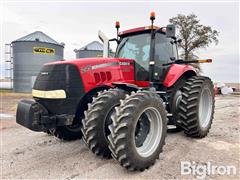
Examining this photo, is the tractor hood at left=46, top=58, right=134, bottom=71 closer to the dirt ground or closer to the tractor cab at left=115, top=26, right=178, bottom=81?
the tractor cab at left=115, top=26, right=178, bottom=81

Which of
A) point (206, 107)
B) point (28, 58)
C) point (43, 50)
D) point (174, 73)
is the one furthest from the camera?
point (43, 50)

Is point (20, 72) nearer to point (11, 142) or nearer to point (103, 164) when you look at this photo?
point (11, 142)

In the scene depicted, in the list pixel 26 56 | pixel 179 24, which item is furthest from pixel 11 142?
pixel 179 24

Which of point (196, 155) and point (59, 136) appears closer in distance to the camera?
point (196, 155)

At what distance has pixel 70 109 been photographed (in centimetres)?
356

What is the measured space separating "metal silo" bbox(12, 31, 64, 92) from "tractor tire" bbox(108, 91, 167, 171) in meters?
17.3

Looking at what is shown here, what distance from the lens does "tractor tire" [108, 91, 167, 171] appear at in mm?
2982

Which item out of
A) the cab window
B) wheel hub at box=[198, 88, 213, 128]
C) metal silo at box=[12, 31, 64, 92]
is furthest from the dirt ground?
metal silo at box=[12, 31, 64, 92]

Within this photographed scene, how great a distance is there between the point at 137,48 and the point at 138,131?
197cm

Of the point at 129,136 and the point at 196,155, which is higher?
the point at 129,136

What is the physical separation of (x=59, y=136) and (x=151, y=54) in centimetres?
271

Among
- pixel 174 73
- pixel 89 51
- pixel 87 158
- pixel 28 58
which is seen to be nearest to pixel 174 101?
pixel 174 73

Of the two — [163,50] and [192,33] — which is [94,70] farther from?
[192,33]

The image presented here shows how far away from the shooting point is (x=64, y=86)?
3.52m
